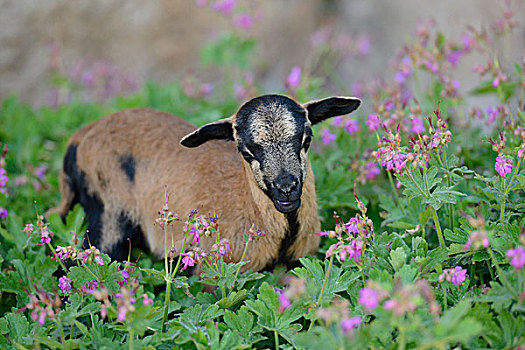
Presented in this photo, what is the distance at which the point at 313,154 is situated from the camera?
4734mm

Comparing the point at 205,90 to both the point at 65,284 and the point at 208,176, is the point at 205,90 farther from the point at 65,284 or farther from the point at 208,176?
the point at 65,284

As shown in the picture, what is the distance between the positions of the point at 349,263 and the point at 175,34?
6.75m

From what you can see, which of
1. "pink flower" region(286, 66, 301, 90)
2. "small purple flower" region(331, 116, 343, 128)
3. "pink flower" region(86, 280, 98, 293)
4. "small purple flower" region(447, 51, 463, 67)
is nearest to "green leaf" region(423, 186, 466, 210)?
"small purple flower" region(331, 116, 343, 128)

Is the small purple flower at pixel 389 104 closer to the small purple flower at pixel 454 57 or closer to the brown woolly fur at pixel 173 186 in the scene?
the brown woolly fur at pixel 173 186

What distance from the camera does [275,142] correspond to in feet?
10.9

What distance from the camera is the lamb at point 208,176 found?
11.0 feet

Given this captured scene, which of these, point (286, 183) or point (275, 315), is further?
point (286, 183)

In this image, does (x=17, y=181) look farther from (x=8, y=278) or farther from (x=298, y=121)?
(x=298, y=121)

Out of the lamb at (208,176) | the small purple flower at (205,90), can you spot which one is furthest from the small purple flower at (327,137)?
the small purple flower at (205,90)

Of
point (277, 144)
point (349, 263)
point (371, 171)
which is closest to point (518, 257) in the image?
point (349, 263)

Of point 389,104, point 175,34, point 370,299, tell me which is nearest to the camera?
point 370,299

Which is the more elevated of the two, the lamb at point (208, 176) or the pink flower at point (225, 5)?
the pink flower at point (225, 5)

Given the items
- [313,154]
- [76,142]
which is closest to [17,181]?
[76,142]

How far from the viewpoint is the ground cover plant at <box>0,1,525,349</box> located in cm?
241
